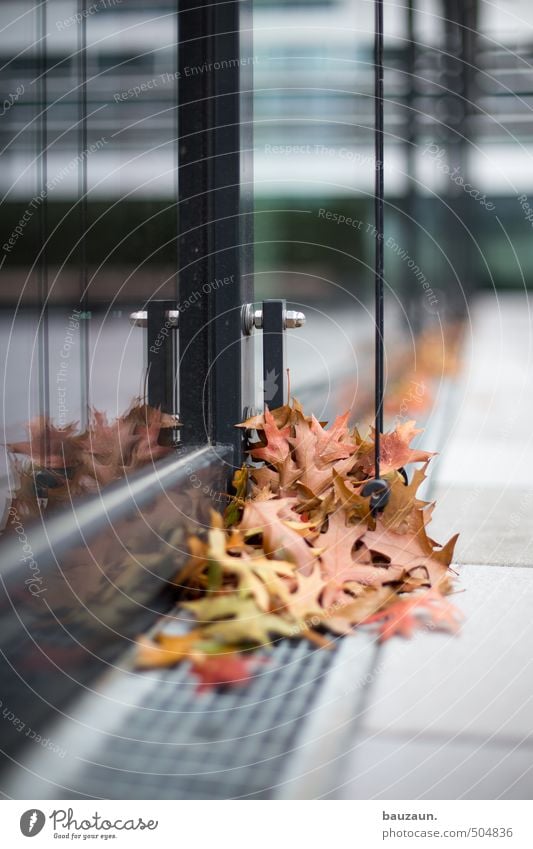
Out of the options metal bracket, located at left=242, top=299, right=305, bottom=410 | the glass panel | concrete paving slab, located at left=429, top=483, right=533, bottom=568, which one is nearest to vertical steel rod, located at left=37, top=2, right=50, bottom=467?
the glass panel

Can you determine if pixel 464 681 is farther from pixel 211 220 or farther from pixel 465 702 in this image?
pixel 211 220

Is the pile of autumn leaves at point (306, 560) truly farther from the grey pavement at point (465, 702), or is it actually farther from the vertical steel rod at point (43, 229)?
the vertical steel rod at point (43, 229)

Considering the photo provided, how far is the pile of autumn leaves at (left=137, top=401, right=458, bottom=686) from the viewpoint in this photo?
1.67 ft

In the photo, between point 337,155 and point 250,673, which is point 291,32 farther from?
point 250,673

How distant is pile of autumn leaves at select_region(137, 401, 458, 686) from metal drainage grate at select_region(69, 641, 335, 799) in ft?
0.06

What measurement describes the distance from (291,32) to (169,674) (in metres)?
0.82

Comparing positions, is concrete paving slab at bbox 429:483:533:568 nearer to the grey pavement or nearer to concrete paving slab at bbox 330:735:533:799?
the grey pavement

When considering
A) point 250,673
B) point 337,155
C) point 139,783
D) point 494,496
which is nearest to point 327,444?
point 250,673

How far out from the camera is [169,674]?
0.47 metres

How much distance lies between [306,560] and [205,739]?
19 centimetres

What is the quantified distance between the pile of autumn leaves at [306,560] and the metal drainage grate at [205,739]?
2 cm

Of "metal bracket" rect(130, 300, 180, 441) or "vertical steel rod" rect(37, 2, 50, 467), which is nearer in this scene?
"vertical steel rod" rect(37, 2, 50, 467)

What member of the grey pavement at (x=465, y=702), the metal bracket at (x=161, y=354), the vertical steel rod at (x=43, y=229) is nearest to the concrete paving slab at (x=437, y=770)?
the grey pavement at (x=465, y=702)

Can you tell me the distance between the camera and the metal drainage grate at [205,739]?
0.36 m
